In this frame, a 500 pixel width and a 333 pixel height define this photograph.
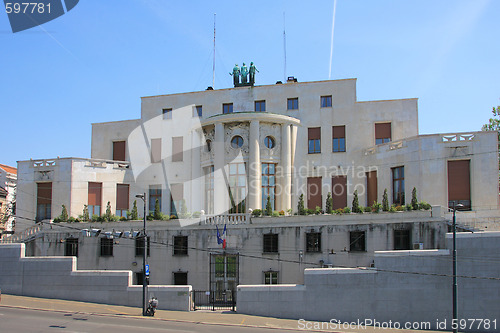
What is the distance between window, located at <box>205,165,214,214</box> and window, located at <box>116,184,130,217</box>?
8.49m

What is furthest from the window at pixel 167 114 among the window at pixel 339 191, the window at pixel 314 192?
the window at pixel 339 191

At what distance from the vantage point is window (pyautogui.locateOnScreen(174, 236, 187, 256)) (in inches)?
1369

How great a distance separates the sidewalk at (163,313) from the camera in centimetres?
2656

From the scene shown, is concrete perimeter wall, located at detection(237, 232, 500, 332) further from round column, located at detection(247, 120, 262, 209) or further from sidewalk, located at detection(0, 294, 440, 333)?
round column, located at detection(247, 120, 262, 209)

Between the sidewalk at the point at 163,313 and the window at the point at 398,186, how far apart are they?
12.2 m

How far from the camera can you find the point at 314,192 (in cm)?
4162

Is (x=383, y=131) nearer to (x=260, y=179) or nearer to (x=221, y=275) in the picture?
(x=260, y=179)

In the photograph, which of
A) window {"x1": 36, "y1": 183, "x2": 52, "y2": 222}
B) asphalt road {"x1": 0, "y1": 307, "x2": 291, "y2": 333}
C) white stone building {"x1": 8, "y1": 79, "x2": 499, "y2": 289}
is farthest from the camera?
window {"x1": 36, "y1": 183, "x2": 52, "y2": 222}

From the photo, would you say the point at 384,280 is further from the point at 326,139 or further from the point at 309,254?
the point at 326,139

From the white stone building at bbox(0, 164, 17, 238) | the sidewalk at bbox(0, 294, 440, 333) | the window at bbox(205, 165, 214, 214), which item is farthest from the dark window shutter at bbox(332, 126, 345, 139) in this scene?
the white stone building at bbox(0, 164, 17, 238)

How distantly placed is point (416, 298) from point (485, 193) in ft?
35.3

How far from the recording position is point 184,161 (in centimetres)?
4425

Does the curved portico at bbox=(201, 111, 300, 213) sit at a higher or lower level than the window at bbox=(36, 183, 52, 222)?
higher

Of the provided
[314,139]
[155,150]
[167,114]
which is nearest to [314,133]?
[314,139]
